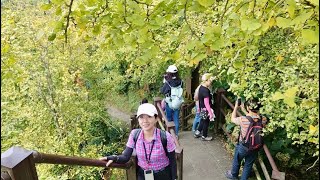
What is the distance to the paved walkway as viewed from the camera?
5602mm

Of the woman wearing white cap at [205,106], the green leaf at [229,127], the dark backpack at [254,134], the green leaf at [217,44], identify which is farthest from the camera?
the green leaf at [229,127]

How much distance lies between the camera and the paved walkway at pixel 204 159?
5.60 m

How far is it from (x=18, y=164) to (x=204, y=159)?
4604 mm

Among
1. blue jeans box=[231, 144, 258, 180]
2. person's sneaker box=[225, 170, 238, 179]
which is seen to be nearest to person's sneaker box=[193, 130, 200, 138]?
person's sneaker box=[225, 170, 238, 179]

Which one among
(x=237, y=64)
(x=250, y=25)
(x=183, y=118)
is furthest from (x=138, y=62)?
(x=183, y=118)

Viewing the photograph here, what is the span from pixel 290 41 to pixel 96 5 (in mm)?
3113

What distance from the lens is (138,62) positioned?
2465mm

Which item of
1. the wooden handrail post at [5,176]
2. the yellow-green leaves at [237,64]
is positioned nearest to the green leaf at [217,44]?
the yellow-green leaves at [237,64]

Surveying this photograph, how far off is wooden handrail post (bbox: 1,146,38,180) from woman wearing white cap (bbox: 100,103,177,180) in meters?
1.18

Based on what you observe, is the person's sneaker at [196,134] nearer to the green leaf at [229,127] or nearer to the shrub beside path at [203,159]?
the shrub beside path at [203,159]

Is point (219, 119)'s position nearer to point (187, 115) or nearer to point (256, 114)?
point (187, 115)

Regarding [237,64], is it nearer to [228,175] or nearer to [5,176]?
[5,176]

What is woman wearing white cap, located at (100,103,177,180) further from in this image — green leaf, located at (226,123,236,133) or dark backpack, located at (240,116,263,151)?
green leaf, located at (226,123,236,133)

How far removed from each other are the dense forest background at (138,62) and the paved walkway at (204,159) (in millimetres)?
967
